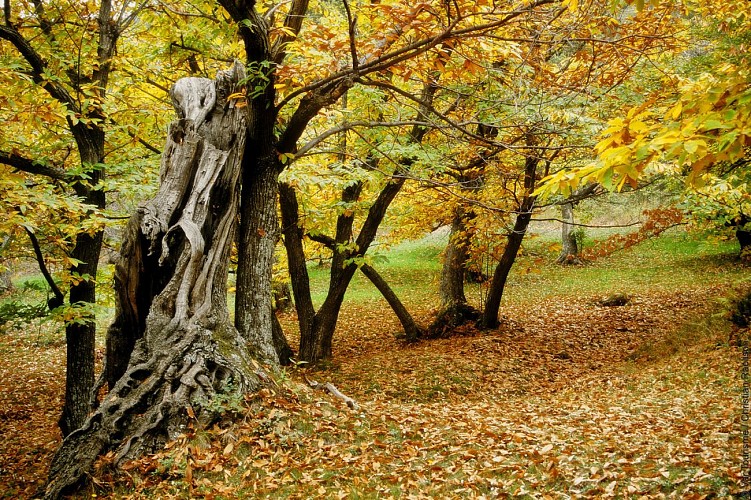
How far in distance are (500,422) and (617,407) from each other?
1.84 m

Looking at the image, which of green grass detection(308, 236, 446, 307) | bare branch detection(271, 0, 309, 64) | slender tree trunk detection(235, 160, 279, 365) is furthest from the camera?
green grass detection(308, 236, 446, 307)

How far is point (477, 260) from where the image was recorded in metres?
14.0

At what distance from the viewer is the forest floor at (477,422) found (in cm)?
448

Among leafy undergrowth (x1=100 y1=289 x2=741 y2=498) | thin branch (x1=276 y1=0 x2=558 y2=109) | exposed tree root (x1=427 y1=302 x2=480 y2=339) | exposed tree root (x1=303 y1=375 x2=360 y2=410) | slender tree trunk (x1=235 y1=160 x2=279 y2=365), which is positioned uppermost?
thin branch (x1=276 y1=0 x2=558 y2=109)

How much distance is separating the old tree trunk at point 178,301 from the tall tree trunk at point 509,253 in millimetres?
6921

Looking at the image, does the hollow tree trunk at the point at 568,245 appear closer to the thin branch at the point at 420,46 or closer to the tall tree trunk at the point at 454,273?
the tall tree trunk at the point at 454,273

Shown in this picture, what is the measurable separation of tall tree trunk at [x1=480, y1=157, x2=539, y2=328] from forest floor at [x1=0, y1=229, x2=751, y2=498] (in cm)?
63

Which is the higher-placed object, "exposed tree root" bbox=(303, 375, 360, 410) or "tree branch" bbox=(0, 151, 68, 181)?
"tree branch" bbox=(0, 151, 68, 181)

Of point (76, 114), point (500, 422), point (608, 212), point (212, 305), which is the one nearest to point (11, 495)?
point (212, 305)

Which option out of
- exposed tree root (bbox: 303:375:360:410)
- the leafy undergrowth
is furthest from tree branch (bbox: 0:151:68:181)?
the leafy undergrowth

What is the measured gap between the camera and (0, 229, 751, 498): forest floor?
4.48 m

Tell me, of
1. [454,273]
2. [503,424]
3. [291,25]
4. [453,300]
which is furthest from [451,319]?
[291,25]

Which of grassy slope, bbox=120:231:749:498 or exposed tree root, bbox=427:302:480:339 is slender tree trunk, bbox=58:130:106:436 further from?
exposed tree root, bbox=427:302:480:339

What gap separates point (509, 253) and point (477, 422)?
707cm
